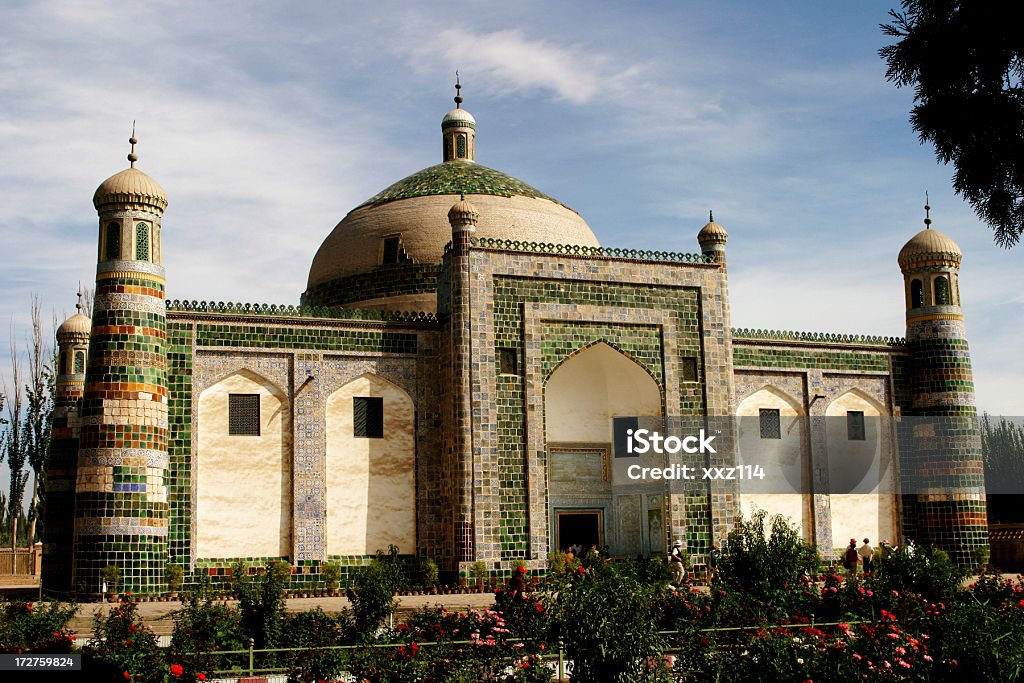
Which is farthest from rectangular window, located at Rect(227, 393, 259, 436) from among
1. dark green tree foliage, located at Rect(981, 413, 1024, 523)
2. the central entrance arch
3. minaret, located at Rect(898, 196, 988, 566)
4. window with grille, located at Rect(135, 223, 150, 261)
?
dark green tree foliage, located at Rect(981, 413, 1024, 523)

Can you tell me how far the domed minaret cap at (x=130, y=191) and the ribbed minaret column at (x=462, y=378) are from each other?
5.66m

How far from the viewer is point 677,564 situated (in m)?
21.7

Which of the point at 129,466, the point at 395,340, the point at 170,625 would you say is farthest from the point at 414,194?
the point at 170,625

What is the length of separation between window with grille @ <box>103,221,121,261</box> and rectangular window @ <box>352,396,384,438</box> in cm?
525

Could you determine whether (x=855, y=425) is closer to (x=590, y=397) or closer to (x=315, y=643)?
(x=590, y=397)

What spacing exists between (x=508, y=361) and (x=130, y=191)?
780cm

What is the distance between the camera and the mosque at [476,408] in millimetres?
20750

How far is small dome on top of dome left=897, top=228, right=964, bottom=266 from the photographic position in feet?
89.2

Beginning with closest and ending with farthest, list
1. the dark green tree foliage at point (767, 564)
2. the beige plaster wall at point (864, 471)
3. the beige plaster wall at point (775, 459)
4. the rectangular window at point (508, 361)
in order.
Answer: the dark green tree foliage at point (767, 564) → the rectangular window at point (508, 361) → the beige plaster wall at point (775, 459) → the beige plaster wall at point (864, 471)

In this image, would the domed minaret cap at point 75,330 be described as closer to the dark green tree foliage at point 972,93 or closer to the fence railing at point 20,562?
the fence railing at point 20,562

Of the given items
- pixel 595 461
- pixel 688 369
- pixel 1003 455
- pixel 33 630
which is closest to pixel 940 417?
pixel 688 369

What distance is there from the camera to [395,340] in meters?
23.3

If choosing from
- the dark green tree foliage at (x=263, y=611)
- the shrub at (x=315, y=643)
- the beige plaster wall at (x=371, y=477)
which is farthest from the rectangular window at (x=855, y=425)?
the dark green tree foliage at (x=263, y=611)

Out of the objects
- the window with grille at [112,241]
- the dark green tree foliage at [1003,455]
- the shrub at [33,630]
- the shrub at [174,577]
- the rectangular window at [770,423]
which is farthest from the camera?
the dark green tree foliage at [1003,455]
